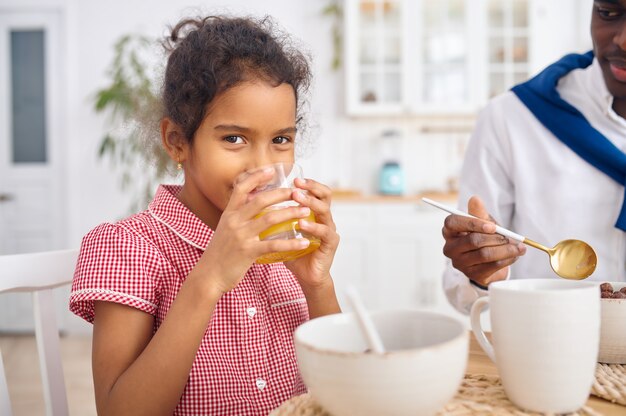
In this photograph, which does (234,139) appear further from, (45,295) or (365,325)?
(365,325)

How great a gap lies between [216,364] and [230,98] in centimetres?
42

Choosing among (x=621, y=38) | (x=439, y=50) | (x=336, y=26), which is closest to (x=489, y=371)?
(x=621, y=38)

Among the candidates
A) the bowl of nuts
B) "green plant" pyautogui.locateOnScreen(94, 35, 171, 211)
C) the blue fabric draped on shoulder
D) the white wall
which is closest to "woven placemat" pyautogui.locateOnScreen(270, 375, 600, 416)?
the bowl of nuts

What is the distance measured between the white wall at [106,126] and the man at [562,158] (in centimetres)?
291

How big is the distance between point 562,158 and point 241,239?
3.49ft

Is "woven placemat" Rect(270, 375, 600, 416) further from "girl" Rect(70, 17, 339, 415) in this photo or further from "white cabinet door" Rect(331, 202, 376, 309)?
"white cabinet door" Rect(331, 202, 376, 309)

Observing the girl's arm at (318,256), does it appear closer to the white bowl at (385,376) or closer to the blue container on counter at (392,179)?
the white bowl at (385,376)

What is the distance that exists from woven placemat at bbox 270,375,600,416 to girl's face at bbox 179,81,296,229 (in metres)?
0.43

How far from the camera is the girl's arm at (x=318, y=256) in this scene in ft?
2.81

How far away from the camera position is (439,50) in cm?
434

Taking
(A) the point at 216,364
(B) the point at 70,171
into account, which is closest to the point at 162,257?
(A) the point at 216,364

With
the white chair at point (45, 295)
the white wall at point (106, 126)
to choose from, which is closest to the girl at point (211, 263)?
the white chair at point (45, 295)

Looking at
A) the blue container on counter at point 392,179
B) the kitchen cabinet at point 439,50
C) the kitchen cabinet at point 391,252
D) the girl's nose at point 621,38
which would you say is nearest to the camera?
the girl's nose at point 621,38

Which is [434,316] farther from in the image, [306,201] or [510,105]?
[510,105]
